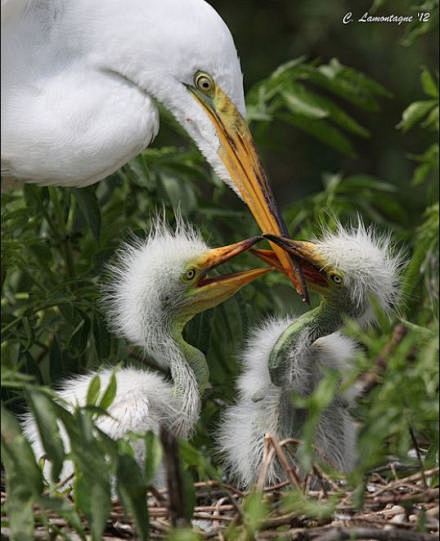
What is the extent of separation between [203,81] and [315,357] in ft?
2.04

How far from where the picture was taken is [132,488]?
85.0 inches

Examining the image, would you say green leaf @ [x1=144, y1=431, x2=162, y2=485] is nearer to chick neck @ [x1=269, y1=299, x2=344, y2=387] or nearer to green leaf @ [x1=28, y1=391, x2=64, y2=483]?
green leaf @ [x1=28, y1=391, x2=64, y2=483]

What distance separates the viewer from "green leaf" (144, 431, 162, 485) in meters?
2.19

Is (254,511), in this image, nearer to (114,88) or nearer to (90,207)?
(114,88)

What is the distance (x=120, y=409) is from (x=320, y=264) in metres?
0.52

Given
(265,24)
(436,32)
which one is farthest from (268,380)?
(265,24)

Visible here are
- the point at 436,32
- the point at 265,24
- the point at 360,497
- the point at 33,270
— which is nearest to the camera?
the point at 360,497

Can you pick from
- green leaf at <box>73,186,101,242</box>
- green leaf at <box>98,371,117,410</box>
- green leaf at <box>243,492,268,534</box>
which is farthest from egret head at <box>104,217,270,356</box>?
green leaf at <box>243,492,268,534</box>

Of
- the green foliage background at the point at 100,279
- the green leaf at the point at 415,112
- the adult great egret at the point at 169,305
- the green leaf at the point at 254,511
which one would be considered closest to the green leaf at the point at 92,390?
the green foliage background at the point at 100,279

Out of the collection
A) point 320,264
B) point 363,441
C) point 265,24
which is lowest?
point 363,441

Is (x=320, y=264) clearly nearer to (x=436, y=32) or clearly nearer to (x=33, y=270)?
(x=33, y=270)

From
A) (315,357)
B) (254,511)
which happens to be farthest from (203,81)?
(254,511)

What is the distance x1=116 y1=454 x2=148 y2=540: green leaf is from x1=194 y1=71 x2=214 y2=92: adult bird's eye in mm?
1051

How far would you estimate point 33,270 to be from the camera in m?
3.40
